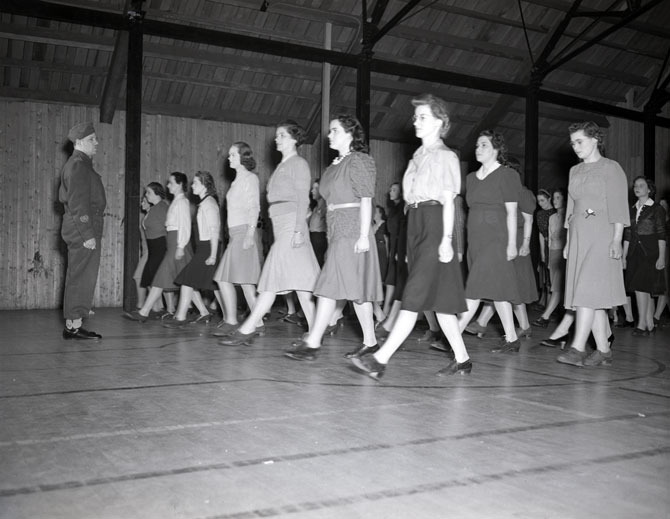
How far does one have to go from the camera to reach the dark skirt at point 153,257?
8.02 metres

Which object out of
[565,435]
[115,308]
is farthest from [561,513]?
[115,308]

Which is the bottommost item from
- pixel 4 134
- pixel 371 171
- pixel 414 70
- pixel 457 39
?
pixel 371 171

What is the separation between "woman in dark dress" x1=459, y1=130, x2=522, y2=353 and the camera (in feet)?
17.2

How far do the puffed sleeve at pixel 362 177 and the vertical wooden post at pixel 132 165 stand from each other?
4.73 meters

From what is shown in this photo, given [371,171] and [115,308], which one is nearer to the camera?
[371,171]

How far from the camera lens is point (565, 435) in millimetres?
2816

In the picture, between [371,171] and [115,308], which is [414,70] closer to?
[115,308]

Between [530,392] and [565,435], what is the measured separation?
97 centimetres

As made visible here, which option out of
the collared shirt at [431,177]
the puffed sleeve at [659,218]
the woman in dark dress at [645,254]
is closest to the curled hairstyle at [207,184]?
the collared shirt at [431,177]

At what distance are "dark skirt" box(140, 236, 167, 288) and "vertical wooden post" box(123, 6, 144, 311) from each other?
1.60ft

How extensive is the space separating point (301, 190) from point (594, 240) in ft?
6.44

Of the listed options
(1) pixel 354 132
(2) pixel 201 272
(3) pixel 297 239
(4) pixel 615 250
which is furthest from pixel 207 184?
(4) pixel 615 250

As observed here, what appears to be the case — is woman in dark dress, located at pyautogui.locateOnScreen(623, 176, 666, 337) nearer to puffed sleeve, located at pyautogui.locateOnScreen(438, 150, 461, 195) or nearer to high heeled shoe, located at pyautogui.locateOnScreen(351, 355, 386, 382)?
puffed sleeve, located at pyautogui.locateOnScreen(438, 150, 461, 195)

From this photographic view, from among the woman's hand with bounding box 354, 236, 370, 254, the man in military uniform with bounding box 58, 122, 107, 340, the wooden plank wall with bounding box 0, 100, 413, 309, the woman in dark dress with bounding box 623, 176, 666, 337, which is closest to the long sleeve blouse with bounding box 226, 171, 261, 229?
the man in military uniform with bounding box 58, 122, 107, 340
